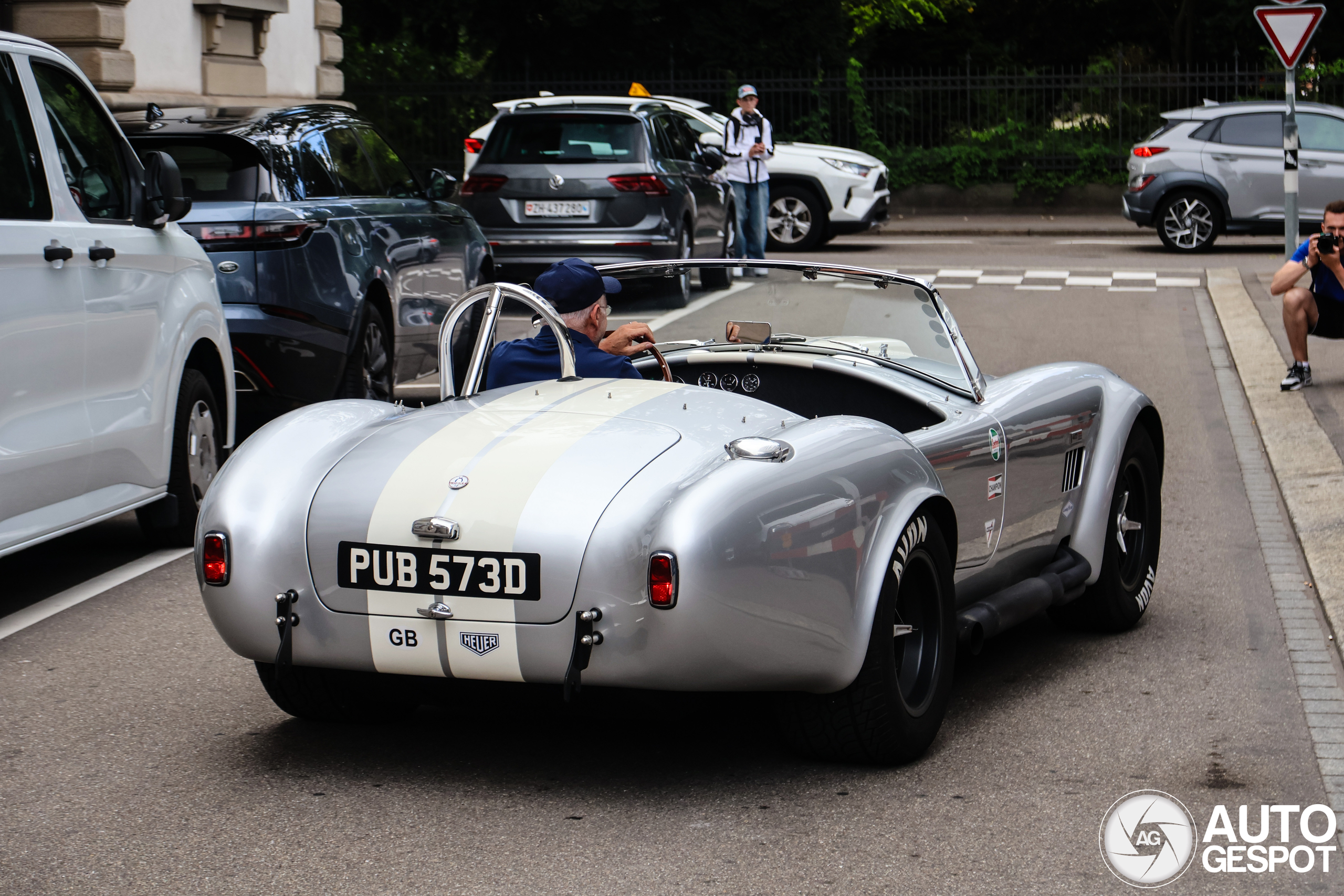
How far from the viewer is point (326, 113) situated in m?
10.0

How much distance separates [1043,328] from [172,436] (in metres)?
9.53

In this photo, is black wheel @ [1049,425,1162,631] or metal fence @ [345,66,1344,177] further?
metal fence @ [345,66,1344,177]

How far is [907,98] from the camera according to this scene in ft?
104

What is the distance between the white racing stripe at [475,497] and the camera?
3908mm

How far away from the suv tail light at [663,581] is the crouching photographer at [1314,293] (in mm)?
7961

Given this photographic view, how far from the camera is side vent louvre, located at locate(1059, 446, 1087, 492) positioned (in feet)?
18.4

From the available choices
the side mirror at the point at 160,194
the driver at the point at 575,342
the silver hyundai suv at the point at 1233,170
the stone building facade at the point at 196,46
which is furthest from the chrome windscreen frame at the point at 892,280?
the silver hyundai suv at the point at 1233,170

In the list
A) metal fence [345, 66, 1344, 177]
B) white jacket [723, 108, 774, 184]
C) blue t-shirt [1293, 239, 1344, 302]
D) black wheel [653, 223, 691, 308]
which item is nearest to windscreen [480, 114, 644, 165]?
white jacket [723, 108, 774, 184]

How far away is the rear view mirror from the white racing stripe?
1130 mm

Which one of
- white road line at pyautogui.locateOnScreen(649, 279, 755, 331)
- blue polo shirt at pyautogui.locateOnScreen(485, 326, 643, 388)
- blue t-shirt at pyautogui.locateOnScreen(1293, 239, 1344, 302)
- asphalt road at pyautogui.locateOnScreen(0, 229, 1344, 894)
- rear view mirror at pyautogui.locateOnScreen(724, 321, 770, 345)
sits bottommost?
asphalt road at pyautogui.locateOnScreen(0, 229, 1344, 894)

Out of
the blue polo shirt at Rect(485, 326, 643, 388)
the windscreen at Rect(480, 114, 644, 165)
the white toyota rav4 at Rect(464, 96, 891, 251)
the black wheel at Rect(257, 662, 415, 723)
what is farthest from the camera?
the white toyota rav4 at Rect(464, 96, 891, 251)

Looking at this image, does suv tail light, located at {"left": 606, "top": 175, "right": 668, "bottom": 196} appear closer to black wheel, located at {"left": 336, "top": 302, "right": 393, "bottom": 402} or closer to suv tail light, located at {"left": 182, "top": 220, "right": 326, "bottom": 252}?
black wheel, located at {"left": 336, "top": 302, "right": 393, "bottom": 402}

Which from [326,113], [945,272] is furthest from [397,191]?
[945,272]

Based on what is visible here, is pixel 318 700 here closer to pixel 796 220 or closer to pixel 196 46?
pixel 196 46
